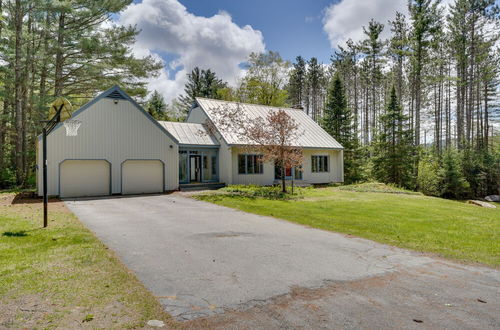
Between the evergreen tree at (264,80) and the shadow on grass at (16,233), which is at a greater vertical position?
the evergreen tree at (264,80)

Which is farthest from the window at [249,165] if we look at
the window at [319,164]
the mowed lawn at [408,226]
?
the mowed lawn at [408,226]

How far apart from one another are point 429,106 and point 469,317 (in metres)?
40.0

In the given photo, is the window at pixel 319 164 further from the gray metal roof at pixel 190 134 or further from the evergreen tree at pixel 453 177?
the evergreen tree at pixel 453 177

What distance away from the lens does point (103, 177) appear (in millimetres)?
16219

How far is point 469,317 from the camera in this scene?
3.27 metres

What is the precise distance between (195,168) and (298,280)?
53.7ft

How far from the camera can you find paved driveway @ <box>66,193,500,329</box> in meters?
3.30

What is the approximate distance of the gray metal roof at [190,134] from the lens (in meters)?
19.5

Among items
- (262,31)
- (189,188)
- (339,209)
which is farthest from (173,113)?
(339,209)

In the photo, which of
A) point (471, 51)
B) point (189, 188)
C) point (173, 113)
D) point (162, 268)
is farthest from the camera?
point (173, 113)

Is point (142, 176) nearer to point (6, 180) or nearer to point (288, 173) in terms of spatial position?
point (288, 173)

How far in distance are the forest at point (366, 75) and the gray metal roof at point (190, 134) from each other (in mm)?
6190

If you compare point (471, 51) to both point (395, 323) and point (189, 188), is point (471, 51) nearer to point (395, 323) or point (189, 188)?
point (189, 188)

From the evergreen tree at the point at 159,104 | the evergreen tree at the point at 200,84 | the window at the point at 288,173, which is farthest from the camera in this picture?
the evergreen tree at the point at 159,104
